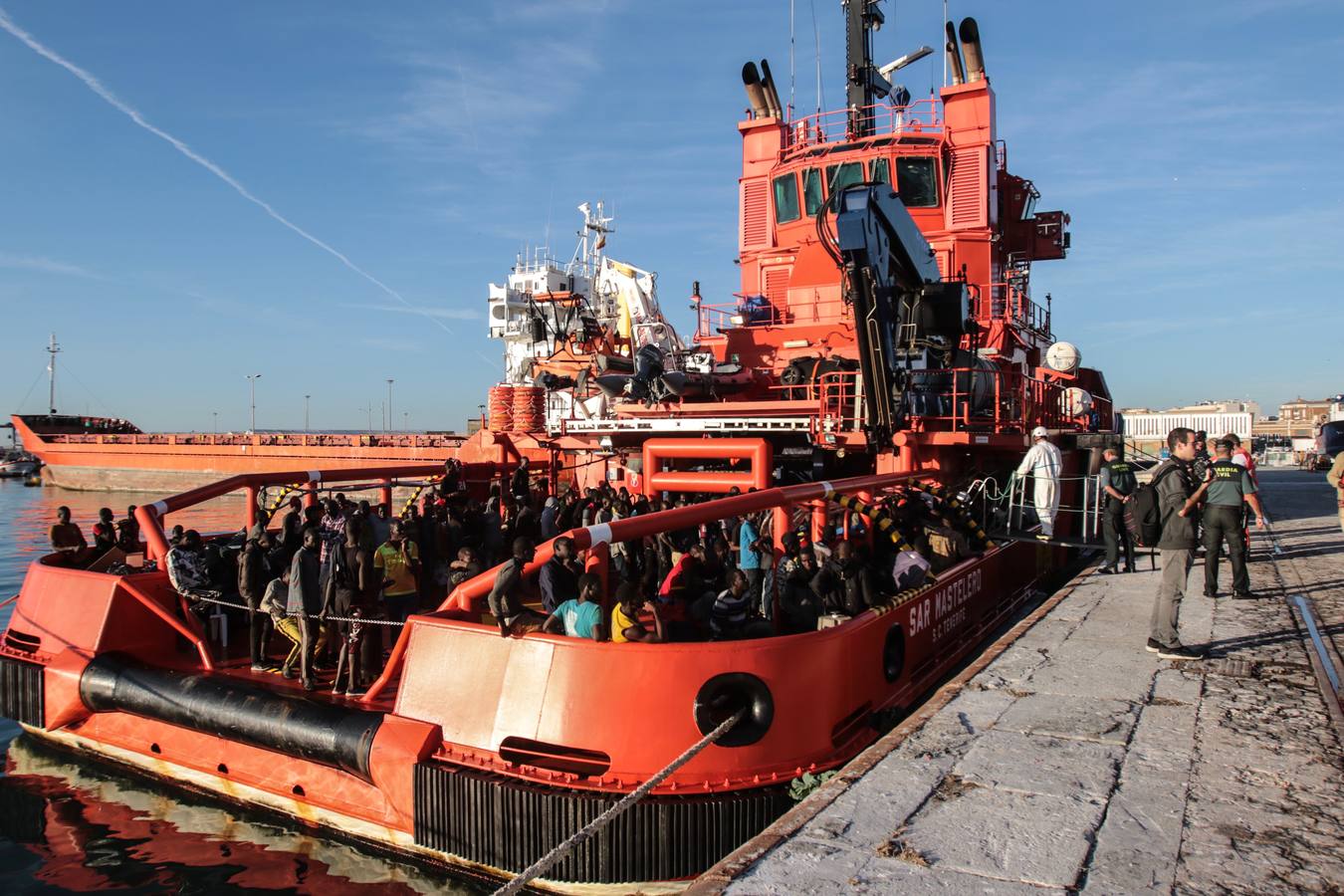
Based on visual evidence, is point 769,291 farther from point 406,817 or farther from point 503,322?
point 503,322

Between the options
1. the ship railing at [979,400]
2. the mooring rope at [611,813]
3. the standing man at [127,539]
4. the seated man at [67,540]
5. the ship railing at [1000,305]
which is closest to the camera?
the mooring rope at [611,813]

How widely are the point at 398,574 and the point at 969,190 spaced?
1265 centimetres

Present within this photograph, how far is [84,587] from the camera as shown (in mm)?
7496

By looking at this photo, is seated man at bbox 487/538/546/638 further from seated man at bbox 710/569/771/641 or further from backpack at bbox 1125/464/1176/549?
backpack at bbox 1125/464/1176/549

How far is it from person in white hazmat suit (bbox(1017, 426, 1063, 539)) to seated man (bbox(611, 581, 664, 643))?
6.71 meters

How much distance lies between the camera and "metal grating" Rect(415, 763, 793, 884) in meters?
5.05

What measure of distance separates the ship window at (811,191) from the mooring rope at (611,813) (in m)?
12.7

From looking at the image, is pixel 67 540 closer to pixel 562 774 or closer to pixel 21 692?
pixel 21 692

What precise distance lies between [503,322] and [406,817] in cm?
5086

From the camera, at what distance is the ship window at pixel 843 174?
15.7 meters

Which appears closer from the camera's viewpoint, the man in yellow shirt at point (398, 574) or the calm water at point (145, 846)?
the calm water at point (145, 846)

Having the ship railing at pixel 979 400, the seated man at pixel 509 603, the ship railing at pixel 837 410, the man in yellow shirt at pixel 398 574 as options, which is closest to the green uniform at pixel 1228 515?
the ship railing at pixel 979 400

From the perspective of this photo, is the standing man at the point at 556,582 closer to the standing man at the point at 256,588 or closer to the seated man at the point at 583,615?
the seated man at the point at 583,615

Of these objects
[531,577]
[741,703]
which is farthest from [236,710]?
[741,703]
